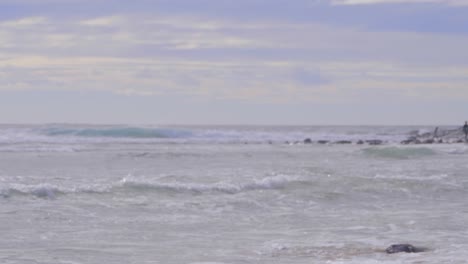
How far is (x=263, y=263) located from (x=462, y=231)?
4.15 m

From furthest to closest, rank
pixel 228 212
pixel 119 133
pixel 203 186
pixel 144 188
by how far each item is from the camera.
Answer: pixel 119 133 < pixel 203 186 < pixel 144 188 < pixel 228 212

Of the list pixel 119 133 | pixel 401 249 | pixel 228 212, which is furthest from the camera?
pixel 119 133

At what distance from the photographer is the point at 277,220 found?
16312 millimetres

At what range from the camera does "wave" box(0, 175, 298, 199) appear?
19.2 metres

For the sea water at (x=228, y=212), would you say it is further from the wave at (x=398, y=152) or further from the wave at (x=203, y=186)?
the wave at (x=398, y=152)

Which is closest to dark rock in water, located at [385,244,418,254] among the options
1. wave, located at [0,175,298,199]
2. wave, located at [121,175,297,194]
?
wave, located at [0,175,298,199]

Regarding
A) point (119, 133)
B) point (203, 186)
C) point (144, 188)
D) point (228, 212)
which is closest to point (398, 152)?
point (203, 186)

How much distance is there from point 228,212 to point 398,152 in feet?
70.1

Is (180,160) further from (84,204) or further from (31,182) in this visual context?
(84,204)

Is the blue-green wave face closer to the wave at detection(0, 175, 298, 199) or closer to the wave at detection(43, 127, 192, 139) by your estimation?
the wave at detection(43, 127, 192, 139)

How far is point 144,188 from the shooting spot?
68.5 ft

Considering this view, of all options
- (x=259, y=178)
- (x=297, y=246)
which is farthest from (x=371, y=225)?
(x=259, y=178)

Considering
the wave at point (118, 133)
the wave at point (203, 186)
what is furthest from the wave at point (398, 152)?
the wave at point (118, 133)

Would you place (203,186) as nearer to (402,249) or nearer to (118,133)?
(402,249)
